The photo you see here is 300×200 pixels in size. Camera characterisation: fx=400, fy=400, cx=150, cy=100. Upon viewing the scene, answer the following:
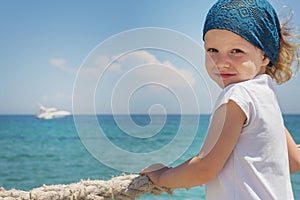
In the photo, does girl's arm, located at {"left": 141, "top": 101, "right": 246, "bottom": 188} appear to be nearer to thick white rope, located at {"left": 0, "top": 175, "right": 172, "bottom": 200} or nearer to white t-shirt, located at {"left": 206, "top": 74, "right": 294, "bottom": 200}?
white t-shirt, located at {"left": 206, "top": 74, "right": 294, "bottom": 200}

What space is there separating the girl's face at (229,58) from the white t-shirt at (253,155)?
0.12 ft

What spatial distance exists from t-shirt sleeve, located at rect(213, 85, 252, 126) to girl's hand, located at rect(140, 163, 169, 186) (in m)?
0.25

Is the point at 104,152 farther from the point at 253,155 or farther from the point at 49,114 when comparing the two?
the point at 49,114

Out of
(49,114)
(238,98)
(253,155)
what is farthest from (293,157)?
(49,114)

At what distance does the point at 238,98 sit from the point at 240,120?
56 mm

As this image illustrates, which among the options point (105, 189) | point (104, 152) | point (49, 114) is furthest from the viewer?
point (49, 114)

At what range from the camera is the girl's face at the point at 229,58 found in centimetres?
108

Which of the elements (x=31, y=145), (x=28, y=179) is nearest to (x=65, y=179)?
(x=28, y=179)

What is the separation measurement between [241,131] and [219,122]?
7 cm

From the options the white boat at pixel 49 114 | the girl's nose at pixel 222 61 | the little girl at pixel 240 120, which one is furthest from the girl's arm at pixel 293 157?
the white boat at pixel 49 114

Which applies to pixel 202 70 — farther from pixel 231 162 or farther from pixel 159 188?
pixel 159 188

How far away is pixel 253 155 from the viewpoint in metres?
1.06

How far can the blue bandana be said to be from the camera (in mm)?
1071

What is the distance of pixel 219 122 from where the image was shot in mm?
1025
